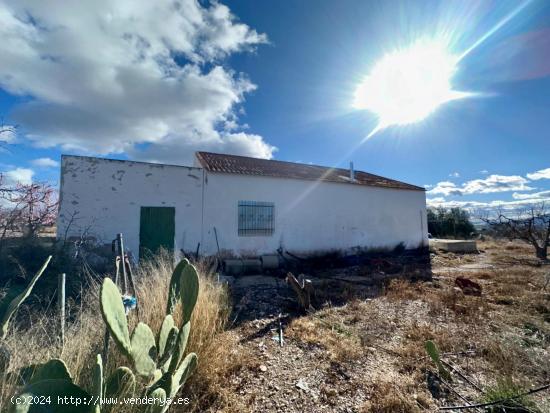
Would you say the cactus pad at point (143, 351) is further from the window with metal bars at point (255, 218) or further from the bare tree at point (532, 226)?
the bare tree at point (532, 226)

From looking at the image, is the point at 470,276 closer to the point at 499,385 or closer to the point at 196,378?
the point at 499,385

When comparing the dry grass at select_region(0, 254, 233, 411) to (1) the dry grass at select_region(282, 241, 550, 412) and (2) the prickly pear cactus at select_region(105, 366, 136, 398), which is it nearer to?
(2) the prickly pear cactus at select_region(105, 366, 136, 398)

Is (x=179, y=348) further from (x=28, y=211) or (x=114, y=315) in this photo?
(x=28, y=211)

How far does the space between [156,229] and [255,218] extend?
3.73 metres

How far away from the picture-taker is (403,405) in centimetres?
271

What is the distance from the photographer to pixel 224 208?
34.4 ft

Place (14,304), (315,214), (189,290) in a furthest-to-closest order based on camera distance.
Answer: (315,214) → (189,290) → (14,304)

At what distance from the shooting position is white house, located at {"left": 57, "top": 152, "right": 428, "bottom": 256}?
8.59 metres

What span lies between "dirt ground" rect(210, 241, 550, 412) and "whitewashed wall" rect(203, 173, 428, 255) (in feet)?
12.6

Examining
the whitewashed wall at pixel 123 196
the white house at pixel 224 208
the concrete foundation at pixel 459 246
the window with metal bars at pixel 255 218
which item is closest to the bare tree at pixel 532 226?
the concrete foundation at pixel 459 246

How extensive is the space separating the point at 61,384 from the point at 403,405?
292 cm

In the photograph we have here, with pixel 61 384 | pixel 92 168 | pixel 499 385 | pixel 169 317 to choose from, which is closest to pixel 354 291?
pixel 499 385

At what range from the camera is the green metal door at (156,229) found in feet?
30.0

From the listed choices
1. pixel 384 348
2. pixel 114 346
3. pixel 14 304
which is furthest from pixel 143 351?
pixel 384 348
